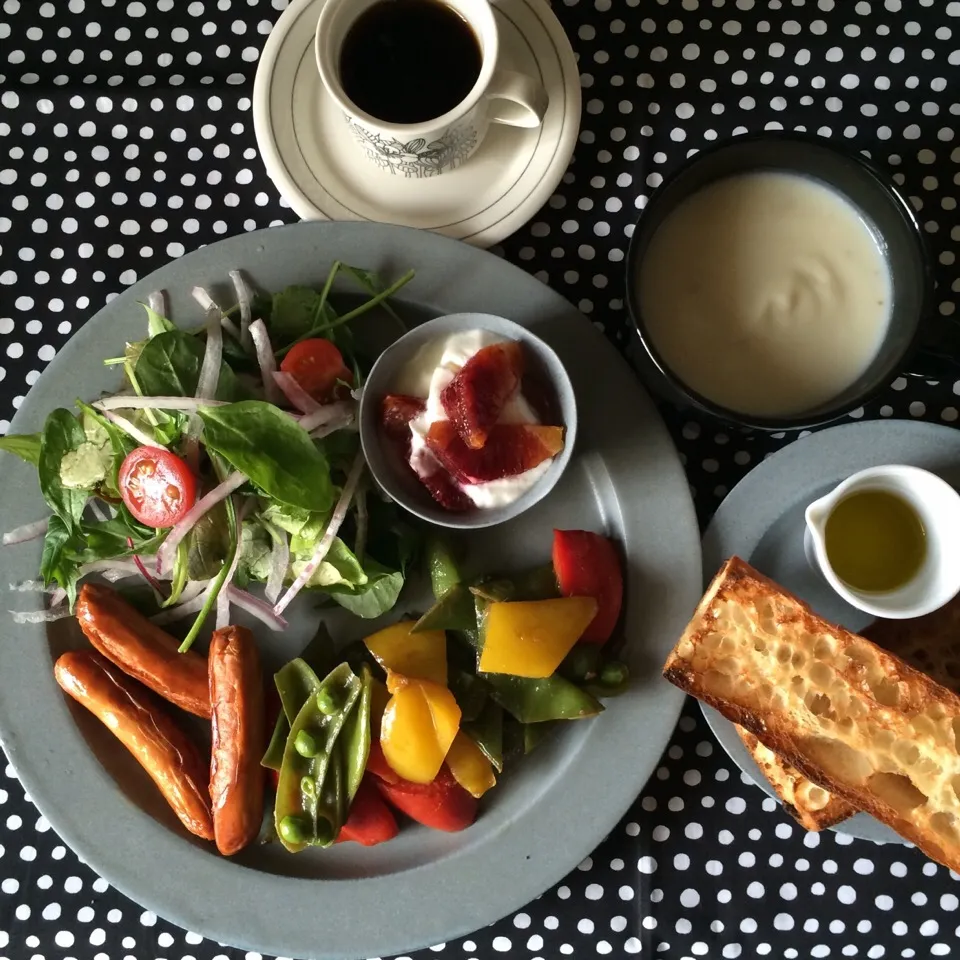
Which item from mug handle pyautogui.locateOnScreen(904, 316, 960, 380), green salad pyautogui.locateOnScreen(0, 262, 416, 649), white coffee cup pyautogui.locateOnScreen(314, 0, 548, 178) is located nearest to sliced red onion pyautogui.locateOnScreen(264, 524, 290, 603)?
green salad pyautogui.locateOnScreen(0, 262, 416, 649)

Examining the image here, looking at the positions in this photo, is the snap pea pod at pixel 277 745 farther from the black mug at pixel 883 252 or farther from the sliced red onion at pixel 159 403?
the black mug at pixel 883 252

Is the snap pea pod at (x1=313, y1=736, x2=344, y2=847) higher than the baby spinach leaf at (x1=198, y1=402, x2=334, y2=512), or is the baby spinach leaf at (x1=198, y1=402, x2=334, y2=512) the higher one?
the baby spinach leaf at (x1=198, y1=402, x2=334, y2=512)

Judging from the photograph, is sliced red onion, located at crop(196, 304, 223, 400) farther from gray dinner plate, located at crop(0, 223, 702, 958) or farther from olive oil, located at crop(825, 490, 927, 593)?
olive oil, located at crop(825, 490, 927, 593)

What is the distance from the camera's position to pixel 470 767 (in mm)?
1236

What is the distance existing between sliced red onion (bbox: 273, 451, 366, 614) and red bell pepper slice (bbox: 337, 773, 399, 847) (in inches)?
11.5

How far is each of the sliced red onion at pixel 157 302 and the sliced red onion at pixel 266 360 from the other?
0.47 feet

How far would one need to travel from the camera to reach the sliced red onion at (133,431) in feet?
3.99

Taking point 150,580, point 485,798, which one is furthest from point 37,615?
point 485,798

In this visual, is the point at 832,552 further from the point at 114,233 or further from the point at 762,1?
the point at 114,233

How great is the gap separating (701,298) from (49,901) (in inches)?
53.7

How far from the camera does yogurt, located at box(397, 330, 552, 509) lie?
1.13 metres

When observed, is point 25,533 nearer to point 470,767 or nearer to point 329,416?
point 329,416

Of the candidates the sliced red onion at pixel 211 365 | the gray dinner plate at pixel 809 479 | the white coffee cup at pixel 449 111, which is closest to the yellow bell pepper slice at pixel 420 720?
the gray dinner plate at pixel 809 479

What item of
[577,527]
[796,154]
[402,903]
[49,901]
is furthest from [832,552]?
[49,901]
